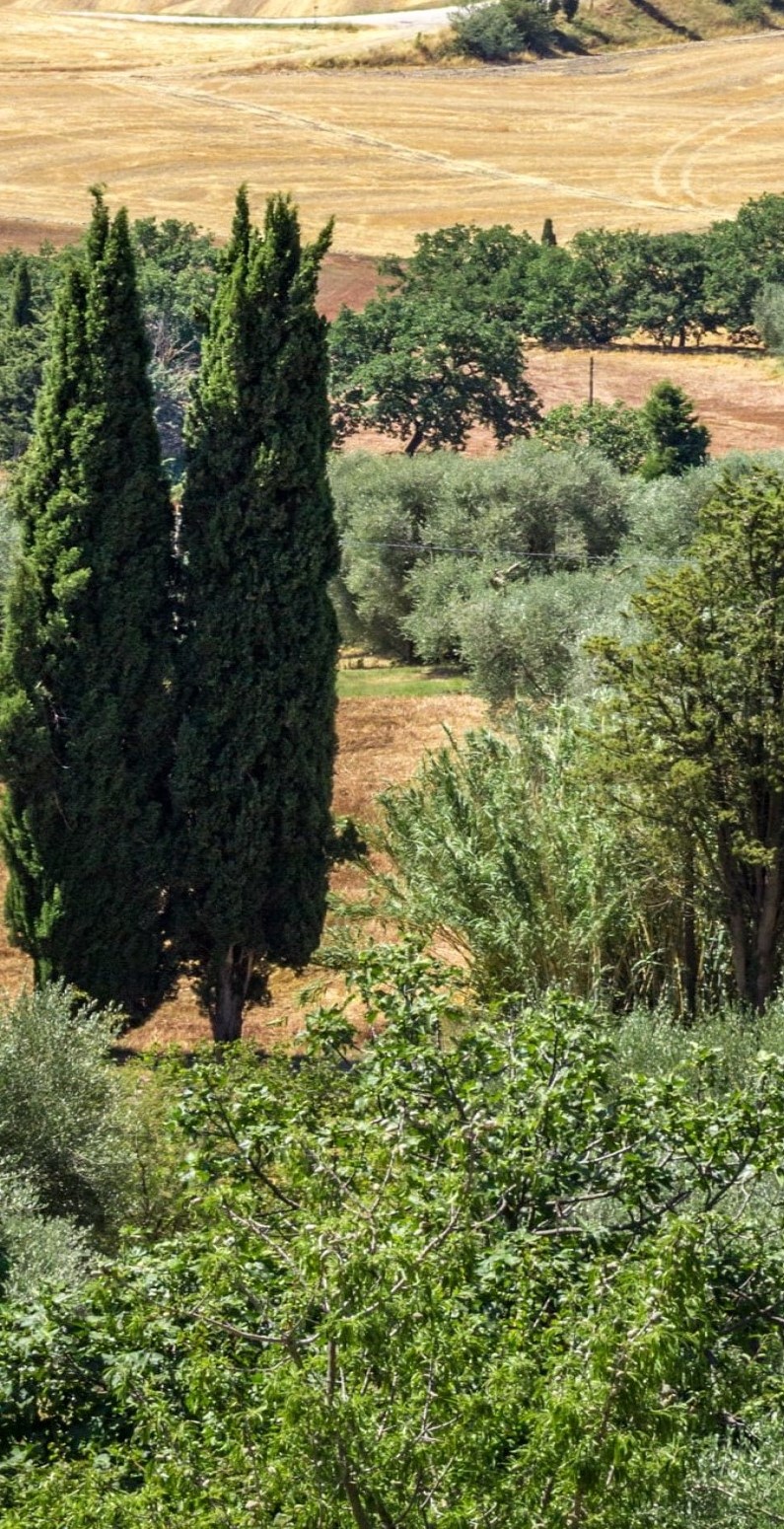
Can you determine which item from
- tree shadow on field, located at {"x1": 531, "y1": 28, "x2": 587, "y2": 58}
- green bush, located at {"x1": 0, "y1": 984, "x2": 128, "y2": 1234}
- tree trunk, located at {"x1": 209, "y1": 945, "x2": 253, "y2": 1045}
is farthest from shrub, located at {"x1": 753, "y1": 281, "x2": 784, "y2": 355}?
green bush, located at {"x1": 0, "y1": 984, "x2": 128, "y2": 1234}

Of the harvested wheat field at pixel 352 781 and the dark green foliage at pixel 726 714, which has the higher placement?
the dark green foliage at pixel 726 714

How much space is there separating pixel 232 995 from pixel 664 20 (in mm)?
106988

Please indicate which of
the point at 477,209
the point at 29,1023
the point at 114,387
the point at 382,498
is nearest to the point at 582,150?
the point at 477,209

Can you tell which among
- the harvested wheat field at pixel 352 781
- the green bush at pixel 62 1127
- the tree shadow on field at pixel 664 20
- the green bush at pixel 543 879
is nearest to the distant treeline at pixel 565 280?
the harvested wheat field at pixel 352 781

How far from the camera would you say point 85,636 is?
19.8 meters

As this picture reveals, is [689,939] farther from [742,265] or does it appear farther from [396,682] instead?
[742,265]

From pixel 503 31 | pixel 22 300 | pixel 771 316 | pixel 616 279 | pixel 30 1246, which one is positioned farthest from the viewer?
pixel 503 31

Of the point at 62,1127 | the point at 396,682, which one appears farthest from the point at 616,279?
the point at 62,1127

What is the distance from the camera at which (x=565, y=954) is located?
18.4 m

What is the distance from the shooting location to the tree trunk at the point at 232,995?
21.1 meters

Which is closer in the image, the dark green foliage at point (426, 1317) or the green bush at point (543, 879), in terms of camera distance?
the dark green foliage at point (426, 1317)

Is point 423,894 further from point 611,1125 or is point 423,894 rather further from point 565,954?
point 611,1125

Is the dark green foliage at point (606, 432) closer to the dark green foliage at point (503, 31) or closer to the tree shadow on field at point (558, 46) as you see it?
the dark green foliage at point (503, 31)

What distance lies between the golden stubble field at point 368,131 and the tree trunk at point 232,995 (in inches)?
2627
